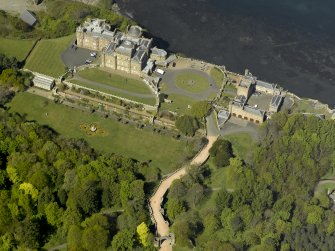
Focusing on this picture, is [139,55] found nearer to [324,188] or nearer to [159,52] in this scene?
[159,52]

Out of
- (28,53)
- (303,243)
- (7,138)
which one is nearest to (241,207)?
(303,243)

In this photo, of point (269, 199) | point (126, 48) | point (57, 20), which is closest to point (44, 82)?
point (126, 48)

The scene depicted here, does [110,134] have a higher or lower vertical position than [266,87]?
lower

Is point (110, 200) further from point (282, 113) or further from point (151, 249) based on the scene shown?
point (282, 113)

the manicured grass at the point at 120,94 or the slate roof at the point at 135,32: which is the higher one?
the slate roof at the point at 135,32

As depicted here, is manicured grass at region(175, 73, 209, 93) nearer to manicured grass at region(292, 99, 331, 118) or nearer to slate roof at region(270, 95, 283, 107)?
slate roof at region(270, 95, 283, 107)

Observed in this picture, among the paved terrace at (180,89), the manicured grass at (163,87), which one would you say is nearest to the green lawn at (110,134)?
the manicured grass at (163,87)

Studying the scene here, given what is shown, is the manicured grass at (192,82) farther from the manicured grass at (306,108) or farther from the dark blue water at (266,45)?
the manicured grass at (306,108)
